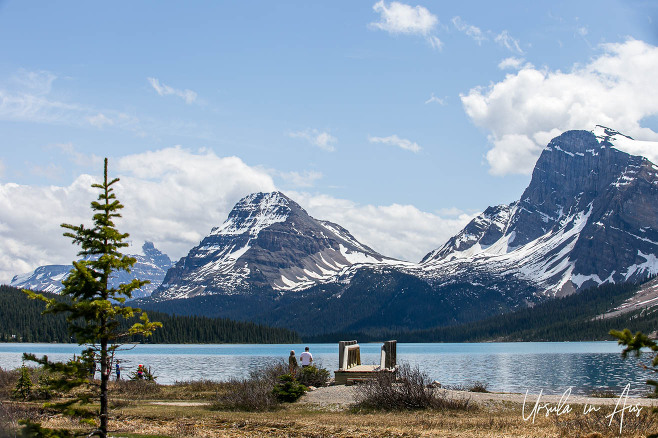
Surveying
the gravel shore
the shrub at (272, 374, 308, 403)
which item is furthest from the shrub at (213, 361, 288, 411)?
the gravel shore

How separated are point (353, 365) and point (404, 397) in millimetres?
16442

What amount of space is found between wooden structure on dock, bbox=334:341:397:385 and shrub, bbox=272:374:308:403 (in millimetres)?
4338

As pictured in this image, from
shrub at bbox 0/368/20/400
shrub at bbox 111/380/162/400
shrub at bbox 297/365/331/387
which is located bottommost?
shrub at bbox 111/380/162/400

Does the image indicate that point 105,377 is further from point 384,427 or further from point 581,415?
point 581,415

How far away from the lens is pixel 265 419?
93.5 ft

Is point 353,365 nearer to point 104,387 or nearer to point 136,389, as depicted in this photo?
point 136,389

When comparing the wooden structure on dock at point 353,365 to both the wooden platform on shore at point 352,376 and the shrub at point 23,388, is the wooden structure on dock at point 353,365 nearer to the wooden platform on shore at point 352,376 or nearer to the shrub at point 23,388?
the wooden platform on shore at point 352,376

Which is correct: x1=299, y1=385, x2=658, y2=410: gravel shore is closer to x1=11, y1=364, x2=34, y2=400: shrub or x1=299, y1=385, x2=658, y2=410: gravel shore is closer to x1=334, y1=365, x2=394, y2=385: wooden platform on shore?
x1=334, y1=365, x2=394, y2=385: wooden platform on shore

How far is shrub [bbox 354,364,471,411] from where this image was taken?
99.7ft

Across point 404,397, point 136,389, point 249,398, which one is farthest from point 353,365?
point 404,397

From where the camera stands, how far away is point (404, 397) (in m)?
30.7

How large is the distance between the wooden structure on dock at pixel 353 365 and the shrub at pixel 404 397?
5797mm

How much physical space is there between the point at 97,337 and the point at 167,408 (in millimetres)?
17247

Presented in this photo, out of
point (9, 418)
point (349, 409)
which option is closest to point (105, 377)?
point (9, 418)
